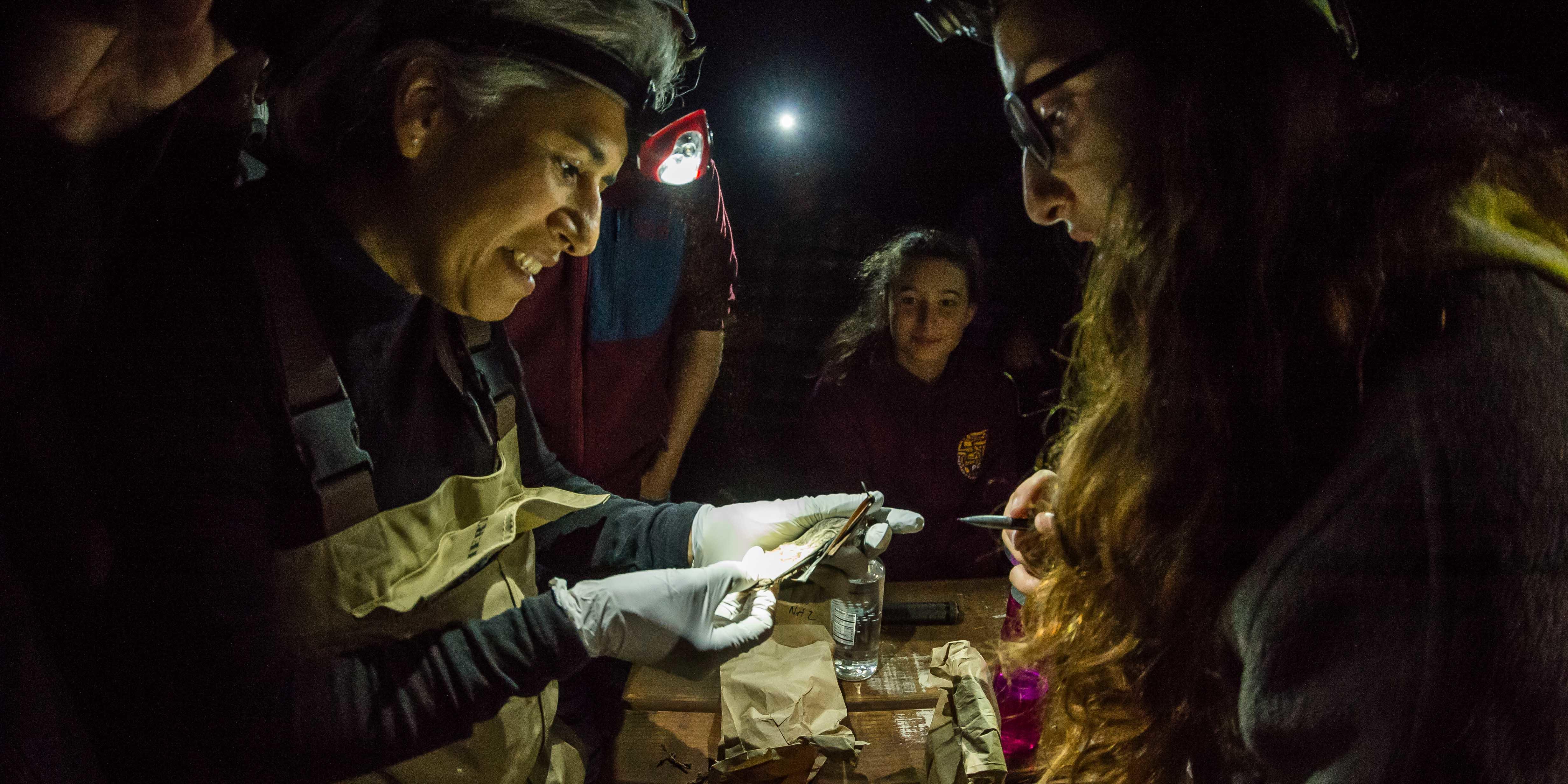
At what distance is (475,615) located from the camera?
1.40m

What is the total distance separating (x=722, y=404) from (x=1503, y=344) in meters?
2.85

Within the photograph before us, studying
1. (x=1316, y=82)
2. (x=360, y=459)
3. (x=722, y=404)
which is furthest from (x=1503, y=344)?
(x=722, y=404)

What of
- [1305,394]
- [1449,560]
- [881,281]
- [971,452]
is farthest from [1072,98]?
[971,452]

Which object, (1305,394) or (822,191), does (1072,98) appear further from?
(822,191)

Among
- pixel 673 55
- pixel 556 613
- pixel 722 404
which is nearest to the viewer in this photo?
pixel 556 613

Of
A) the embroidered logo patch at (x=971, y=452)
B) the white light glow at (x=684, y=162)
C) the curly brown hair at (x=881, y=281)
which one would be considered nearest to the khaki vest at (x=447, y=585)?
the white light glow at (x=684, y=162)

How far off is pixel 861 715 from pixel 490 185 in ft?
5.07

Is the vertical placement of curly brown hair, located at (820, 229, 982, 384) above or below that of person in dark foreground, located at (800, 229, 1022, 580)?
above

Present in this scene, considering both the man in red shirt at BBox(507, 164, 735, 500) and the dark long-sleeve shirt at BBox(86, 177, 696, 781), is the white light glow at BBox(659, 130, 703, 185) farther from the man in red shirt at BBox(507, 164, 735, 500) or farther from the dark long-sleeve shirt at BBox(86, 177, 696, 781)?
the dark long-sleeve shirt at BBox(86, 177, 696, 781)

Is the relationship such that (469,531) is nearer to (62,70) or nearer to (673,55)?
(62,70)

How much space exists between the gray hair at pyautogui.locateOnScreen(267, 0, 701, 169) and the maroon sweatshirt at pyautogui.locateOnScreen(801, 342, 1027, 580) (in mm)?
2062

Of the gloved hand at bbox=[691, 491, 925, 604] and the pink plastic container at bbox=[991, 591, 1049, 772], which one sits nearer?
the pink plastic container at bbox=[991, 591, 1049, 772]

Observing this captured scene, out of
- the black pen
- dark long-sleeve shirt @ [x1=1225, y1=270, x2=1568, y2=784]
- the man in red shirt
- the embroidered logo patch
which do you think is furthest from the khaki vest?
the embroidered logo patch

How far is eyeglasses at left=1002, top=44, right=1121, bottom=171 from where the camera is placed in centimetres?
104
